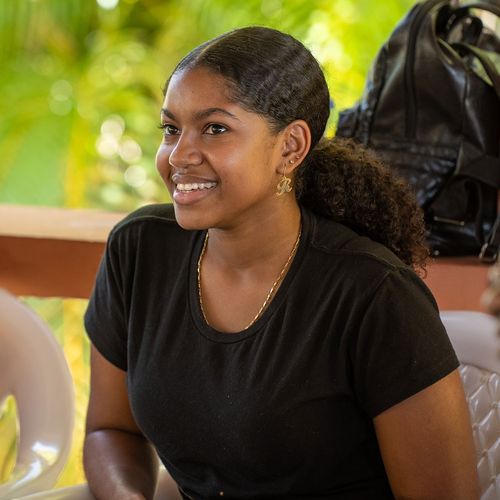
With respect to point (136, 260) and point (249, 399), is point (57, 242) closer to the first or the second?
point (136, 260)

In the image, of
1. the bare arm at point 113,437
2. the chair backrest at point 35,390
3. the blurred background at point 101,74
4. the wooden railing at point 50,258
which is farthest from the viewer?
the blurred background at point 101,74

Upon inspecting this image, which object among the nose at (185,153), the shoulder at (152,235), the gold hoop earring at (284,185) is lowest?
the shoulder at (152,235)

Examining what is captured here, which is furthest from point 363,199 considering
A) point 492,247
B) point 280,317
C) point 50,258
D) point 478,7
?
point 50,258

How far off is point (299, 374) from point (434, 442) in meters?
0.18

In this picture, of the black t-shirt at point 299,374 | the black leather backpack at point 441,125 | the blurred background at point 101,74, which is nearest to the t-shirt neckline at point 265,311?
the black t-shirt at point 299,374

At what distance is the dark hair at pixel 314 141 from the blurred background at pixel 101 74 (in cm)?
208

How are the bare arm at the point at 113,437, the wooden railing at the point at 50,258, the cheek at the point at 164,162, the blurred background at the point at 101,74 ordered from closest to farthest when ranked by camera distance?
the cheek at the point at 164,162
the bare arm at the point at 113,437
the wooden railing at the point at 50,258
the blurred background at the point at 101,74

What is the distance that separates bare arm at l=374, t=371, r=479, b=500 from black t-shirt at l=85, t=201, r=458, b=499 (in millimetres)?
19

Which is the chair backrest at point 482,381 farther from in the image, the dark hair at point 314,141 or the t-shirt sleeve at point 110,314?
the t-shirt sleeve at point 110,314

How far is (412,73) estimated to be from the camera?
1820 mm

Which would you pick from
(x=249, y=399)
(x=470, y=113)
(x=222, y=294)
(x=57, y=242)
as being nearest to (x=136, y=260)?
(x=222, y=294)

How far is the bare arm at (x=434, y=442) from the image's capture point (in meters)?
1.22

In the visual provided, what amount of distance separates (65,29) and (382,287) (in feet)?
9.74

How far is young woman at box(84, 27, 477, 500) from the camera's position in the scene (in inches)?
48.7
